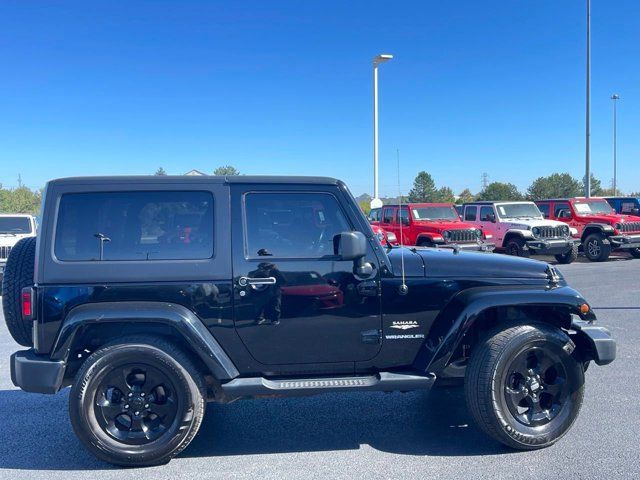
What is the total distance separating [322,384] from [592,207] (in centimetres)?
Result: 1666

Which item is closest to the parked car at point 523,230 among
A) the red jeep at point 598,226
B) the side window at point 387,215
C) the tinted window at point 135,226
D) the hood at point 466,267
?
the red jeep at point 598,226

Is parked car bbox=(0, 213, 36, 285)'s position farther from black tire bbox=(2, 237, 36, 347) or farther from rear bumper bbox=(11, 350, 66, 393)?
rear bumper bbox=(11, 350, 66, 393)

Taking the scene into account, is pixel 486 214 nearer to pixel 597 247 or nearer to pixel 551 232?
pixel 551 232

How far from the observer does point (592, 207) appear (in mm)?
18016

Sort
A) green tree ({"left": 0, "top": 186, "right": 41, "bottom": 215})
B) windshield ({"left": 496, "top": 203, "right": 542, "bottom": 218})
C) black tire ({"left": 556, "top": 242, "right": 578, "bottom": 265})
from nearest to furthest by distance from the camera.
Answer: black tire ({"left": 556, "top": 242, "right": 578, "bottom": 265}) → windshield ({"left": 496, "top": 203, "right": 542, "bottom": 218}) → green tree ({"left": 0, "top": 186, "right": 41, "bottom": 215})

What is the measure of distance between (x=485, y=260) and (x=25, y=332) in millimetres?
3285

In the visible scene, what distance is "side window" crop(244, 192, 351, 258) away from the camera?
3.93m

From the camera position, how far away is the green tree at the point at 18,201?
3371 cm

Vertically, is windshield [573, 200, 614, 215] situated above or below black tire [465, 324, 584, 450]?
above

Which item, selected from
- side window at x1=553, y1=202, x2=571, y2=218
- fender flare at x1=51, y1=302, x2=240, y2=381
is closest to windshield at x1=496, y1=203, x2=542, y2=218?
side window at x1=553, y1=202, x2=571, y2=218

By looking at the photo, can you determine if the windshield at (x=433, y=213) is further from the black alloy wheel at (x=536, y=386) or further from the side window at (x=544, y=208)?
→ the black alloy wheel at (x=536, y=386)

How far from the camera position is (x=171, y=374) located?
3736 mm

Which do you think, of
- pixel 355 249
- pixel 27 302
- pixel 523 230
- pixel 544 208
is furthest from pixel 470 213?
pixel 27 302

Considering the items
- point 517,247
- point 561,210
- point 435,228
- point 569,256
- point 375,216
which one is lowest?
point 569,256
